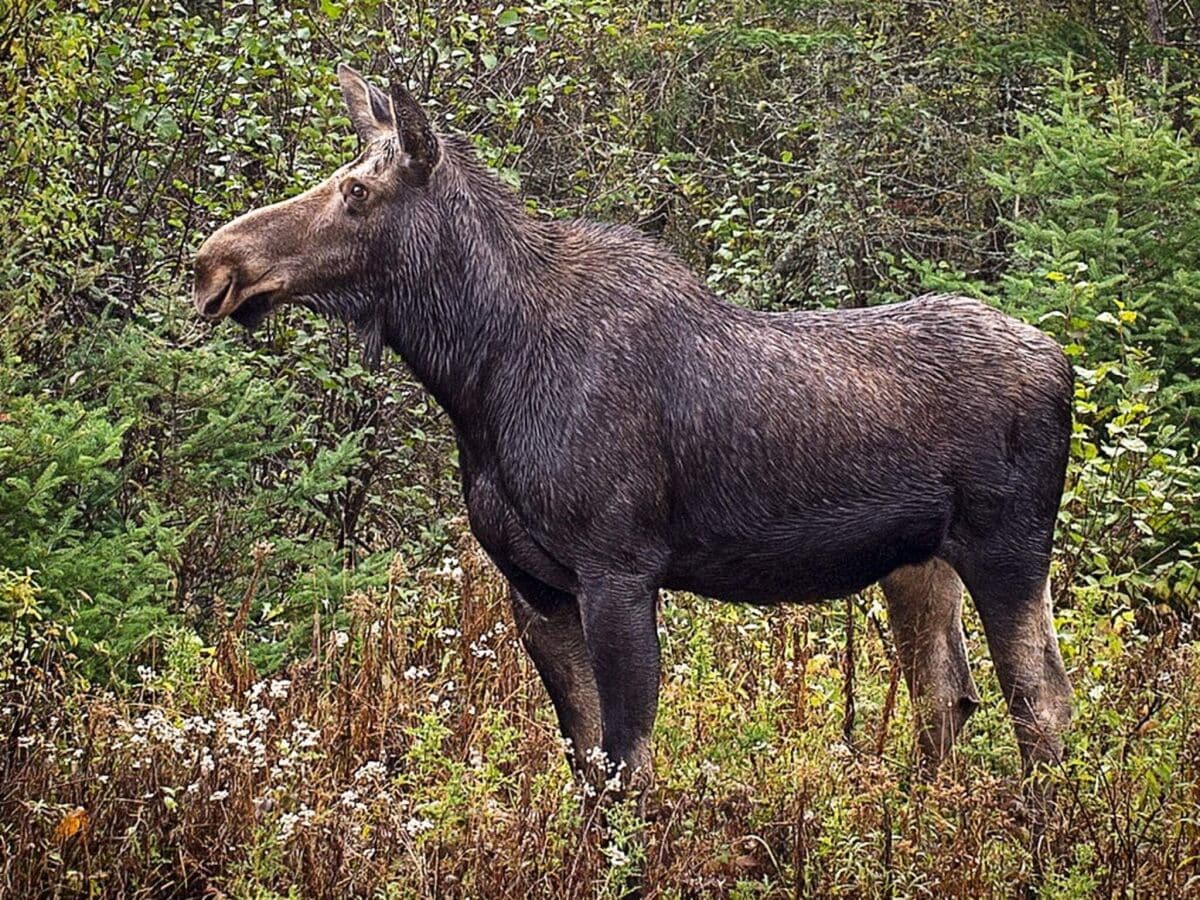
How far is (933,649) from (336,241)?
2.42 meters

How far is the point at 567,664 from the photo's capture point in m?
4.97

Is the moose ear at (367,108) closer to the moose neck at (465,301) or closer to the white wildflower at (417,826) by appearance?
the moose neck at (465,301)

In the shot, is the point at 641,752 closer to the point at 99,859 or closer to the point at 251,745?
the point at 251,745

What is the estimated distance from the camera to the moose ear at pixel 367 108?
4.88m

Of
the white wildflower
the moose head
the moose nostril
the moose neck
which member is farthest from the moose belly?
the moose nostril

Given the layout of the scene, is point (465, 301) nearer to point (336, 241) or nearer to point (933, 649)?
point (336, 241)

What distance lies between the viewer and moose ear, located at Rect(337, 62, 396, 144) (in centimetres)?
488

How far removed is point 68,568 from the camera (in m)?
5.91

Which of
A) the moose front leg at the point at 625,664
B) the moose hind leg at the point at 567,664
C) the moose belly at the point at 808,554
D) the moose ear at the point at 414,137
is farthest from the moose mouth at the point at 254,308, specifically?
the moose belly at the point at 808,554

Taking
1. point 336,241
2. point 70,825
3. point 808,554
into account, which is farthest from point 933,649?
point 70,825

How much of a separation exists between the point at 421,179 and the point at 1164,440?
185 inches

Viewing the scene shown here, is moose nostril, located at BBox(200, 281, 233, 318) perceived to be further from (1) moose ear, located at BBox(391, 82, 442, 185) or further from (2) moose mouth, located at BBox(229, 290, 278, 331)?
(1) moose ear, located at BBox(391, 82, 442, 185)

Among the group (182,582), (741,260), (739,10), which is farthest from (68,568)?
(739,10)

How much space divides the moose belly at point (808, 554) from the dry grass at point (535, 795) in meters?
0.58
